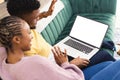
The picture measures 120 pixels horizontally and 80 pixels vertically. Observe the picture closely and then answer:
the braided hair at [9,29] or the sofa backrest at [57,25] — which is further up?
the braided hair at [9,29]

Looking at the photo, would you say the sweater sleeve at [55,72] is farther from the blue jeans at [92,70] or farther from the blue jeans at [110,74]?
the blue jeans at [92,70]

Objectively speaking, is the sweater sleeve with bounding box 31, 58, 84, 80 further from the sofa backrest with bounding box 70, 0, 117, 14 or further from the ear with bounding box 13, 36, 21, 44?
the sofa backrest with bounding box 70, 0, 117, 14

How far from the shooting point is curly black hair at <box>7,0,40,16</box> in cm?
154

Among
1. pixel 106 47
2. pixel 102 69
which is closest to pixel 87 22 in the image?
pixel 106 47

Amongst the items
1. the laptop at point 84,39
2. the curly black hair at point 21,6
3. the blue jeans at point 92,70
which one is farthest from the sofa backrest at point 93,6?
the curly black hair at point 21,6

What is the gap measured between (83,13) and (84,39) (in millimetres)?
1161

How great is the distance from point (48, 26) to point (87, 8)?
3.51 feet

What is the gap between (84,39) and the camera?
215cm

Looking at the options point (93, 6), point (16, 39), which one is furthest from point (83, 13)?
point (16, 39)

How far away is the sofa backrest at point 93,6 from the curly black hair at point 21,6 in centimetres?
172

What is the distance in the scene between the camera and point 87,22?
2.25 metres

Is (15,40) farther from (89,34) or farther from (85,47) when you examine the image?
(89,34)

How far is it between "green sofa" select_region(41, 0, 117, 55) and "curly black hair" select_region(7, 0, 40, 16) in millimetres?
903

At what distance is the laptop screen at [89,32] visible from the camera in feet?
6.95
